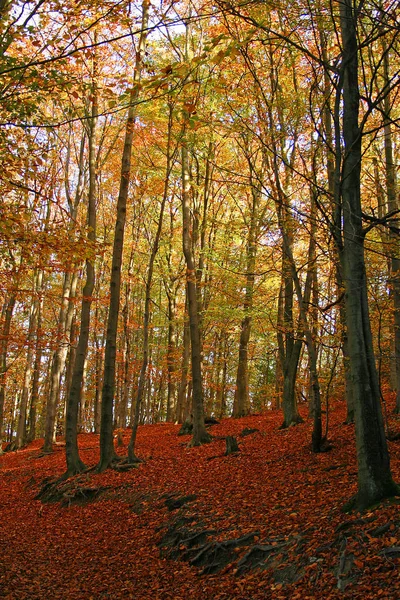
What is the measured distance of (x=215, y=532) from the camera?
6371 millimetres

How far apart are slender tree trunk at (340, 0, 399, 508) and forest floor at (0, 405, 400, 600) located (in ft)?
1.03

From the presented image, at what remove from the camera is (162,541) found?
695 cm

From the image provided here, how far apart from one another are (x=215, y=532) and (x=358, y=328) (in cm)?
344

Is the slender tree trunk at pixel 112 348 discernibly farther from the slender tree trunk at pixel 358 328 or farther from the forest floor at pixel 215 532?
the slender tree trunk at pixel 358 328

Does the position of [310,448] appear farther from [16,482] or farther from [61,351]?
[61,351]

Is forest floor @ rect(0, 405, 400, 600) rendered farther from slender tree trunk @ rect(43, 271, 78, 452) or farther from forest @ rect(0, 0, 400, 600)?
slender tree trunk @ rect(43, 271, 78, 452)

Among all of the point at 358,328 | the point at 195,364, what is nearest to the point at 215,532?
the point at 358,328

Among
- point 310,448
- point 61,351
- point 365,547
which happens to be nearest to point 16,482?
point 61,351

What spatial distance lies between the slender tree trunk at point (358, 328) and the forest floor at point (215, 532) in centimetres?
31

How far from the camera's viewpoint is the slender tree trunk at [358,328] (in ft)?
17.4

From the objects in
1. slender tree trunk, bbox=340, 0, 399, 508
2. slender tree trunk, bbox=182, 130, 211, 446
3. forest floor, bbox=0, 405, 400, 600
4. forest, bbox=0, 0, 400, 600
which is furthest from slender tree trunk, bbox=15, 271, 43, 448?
slender tree trunk, bbox=340, 0, 399, 508

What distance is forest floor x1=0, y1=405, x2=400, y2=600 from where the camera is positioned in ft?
15.0

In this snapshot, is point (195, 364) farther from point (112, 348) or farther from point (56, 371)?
point (56, 371)

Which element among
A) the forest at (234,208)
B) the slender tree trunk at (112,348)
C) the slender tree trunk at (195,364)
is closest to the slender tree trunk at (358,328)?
the forest at (234,208)
